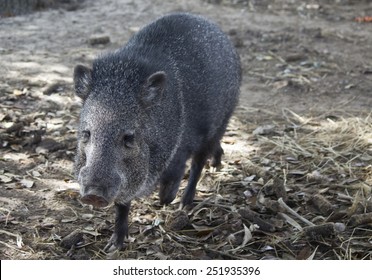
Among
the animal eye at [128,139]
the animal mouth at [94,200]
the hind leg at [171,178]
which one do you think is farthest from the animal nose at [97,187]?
the hind leg at [171,178]

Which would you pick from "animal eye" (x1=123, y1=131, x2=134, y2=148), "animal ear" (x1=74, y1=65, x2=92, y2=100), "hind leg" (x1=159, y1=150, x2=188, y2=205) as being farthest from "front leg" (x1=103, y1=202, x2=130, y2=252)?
"animal ear" (x1=74, y1=65, x2=92, y2=100)

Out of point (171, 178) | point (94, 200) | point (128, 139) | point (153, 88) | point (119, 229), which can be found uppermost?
point (153, 88)

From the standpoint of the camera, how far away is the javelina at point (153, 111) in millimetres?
3961

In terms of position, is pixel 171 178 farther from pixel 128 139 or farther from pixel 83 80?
pixel 83 80

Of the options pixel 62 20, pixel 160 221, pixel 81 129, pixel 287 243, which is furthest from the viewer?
pixel 62 20

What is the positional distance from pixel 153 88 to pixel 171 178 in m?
0.74

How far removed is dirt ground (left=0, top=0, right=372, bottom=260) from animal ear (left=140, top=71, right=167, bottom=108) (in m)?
0.97

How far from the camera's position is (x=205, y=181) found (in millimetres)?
5648

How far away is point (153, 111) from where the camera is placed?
435 centimetres

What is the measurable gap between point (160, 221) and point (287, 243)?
983 mm

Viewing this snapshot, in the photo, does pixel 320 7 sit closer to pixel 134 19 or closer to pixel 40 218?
pixel 134 19

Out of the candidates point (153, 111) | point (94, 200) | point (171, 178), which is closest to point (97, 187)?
point (94, 200)

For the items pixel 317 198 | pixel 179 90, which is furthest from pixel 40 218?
pixel 317 198

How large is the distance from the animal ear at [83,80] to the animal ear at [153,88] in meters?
0.37
